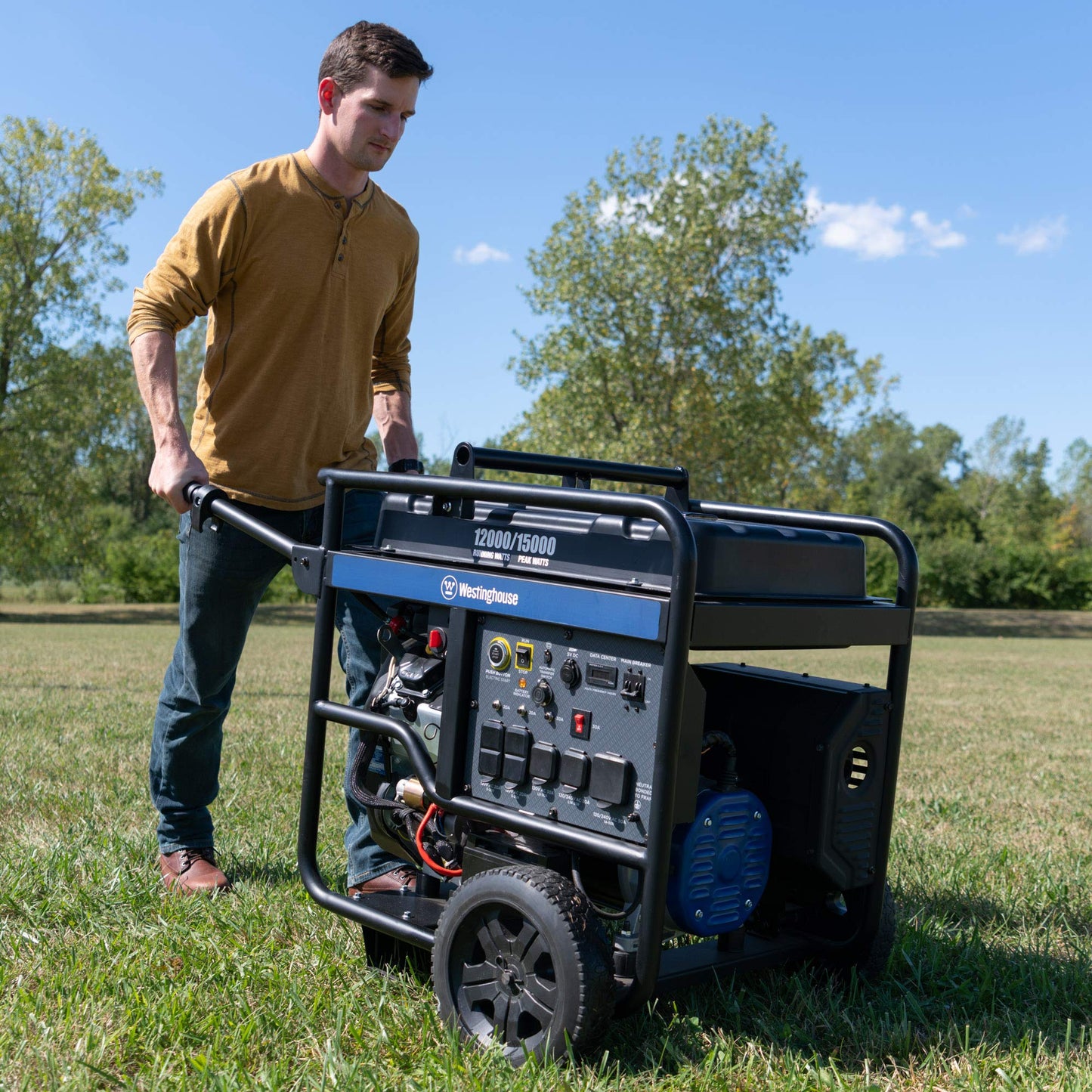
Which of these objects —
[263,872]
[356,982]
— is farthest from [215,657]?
[356,982]

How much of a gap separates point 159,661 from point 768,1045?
1043 centimetres

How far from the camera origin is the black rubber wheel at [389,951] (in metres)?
2.53

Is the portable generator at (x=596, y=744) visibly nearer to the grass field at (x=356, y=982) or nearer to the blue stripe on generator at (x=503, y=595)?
the blue stripe on generator at (x=503, y=595)

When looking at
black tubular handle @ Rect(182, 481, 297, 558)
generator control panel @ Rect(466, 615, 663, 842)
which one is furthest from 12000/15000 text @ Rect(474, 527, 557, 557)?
black tubular handle @ Rect(182, 481, 297, 558)

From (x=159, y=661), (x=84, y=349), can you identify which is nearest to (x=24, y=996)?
(x=159, y=661)

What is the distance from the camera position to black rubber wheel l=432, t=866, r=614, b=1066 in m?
1.97

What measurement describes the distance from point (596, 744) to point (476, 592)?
0.38 metres

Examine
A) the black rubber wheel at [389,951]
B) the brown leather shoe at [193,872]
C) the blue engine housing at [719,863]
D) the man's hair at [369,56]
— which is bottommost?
the brown leather shoe at [193,872]

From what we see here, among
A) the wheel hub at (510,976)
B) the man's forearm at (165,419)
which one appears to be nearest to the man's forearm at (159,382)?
the man's forearm at (165,419)

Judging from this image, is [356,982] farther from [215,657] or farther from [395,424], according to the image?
[395,424]

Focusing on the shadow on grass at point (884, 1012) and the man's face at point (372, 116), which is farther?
the man's face at point (372, 116)

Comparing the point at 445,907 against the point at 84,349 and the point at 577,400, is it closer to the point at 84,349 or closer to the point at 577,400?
the point at 577,400

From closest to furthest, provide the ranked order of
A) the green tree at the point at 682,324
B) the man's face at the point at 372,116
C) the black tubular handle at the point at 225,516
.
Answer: the black tubular handle at the point at 225,516 < the man's face at the point at 372,116 < the green tree at the point at 682,324

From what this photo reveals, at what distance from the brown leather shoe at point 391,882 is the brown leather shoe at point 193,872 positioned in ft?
1.35
